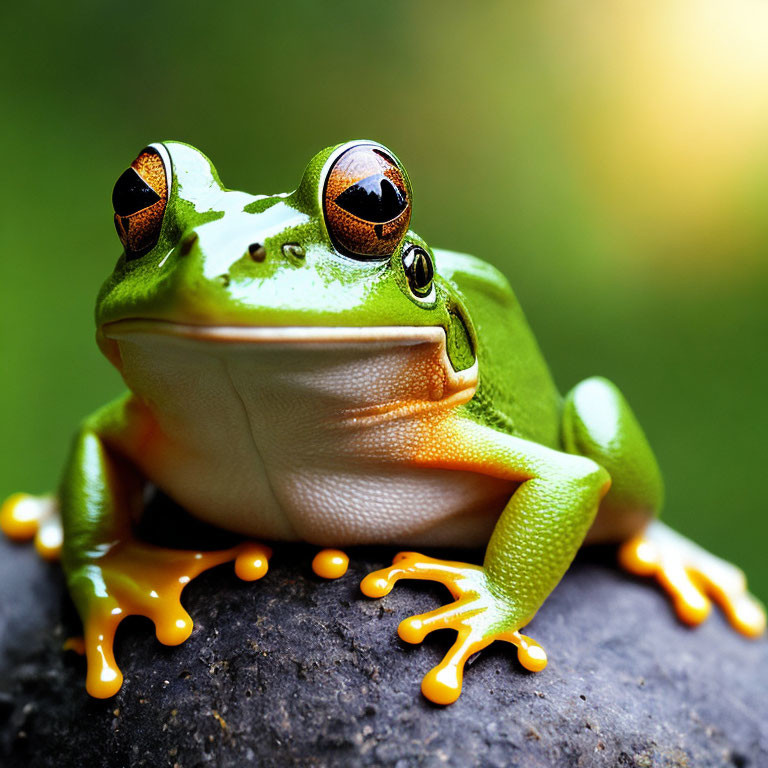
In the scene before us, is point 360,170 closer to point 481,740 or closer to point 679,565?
point 481,740

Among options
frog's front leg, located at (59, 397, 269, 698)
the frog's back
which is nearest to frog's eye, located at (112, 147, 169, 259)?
frog's front leg, located at (59, 397, 269, 698)

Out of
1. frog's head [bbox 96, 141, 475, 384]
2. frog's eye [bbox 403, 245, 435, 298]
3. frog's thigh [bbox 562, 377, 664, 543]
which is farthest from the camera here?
frog's thigh [bbox 562, 377, 664, 543]

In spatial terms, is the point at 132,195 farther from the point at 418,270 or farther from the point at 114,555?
the point at 114,555

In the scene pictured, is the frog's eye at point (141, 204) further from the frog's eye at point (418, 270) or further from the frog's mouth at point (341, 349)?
the frog's eye at point (418, 270)

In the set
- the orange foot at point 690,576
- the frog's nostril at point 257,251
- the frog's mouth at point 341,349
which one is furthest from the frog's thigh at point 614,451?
the frog's nostril at point 257,251

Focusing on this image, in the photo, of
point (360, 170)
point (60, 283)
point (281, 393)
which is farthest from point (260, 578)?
point (60, 283)

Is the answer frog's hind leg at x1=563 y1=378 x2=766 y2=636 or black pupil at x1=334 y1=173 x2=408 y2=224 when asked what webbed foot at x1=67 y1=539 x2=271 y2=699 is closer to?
black pupil at x1=334 y1=173 x2=408 y2=224
